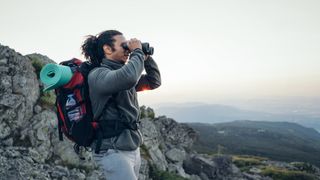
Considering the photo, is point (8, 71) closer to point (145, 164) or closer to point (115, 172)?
point (145, 164)

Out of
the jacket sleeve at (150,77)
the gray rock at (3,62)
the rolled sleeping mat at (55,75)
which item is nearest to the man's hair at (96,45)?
the rolled sleeping mat at (55,75)

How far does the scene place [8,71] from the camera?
16.5m

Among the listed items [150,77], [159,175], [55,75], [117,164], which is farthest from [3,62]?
[117,164]

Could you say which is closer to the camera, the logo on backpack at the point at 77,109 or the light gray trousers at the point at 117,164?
the light gray trousers at the point at 117,164

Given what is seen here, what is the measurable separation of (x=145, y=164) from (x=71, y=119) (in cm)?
1402

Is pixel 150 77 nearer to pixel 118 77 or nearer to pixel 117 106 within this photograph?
pixel 117 106

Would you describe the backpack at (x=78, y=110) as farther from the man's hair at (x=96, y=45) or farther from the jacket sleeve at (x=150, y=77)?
the jacket sleeve at (x=150, y=77)

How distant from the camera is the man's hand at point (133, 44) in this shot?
14.8ft

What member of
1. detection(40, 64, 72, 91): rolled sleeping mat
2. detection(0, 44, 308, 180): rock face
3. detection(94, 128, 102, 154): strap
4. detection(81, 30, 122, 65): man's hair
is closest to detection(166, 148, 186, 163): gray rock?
detection(0, 44, 308, 180): rock face

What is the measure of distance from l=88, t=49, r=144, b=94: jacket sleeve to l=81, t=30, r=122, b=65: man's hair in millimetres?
522

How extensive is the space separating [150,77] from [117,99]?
107cm

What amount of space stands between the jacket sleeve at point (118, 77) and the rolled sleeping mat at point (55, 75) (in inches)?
11.1

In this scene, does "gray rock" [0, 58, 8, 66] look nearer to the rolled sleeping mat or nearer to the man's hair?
the man's hair

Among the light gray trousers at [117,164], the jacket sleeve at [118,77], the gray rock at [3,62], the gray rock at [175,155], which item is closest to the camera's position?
the jacket sleeve at [118,77]
